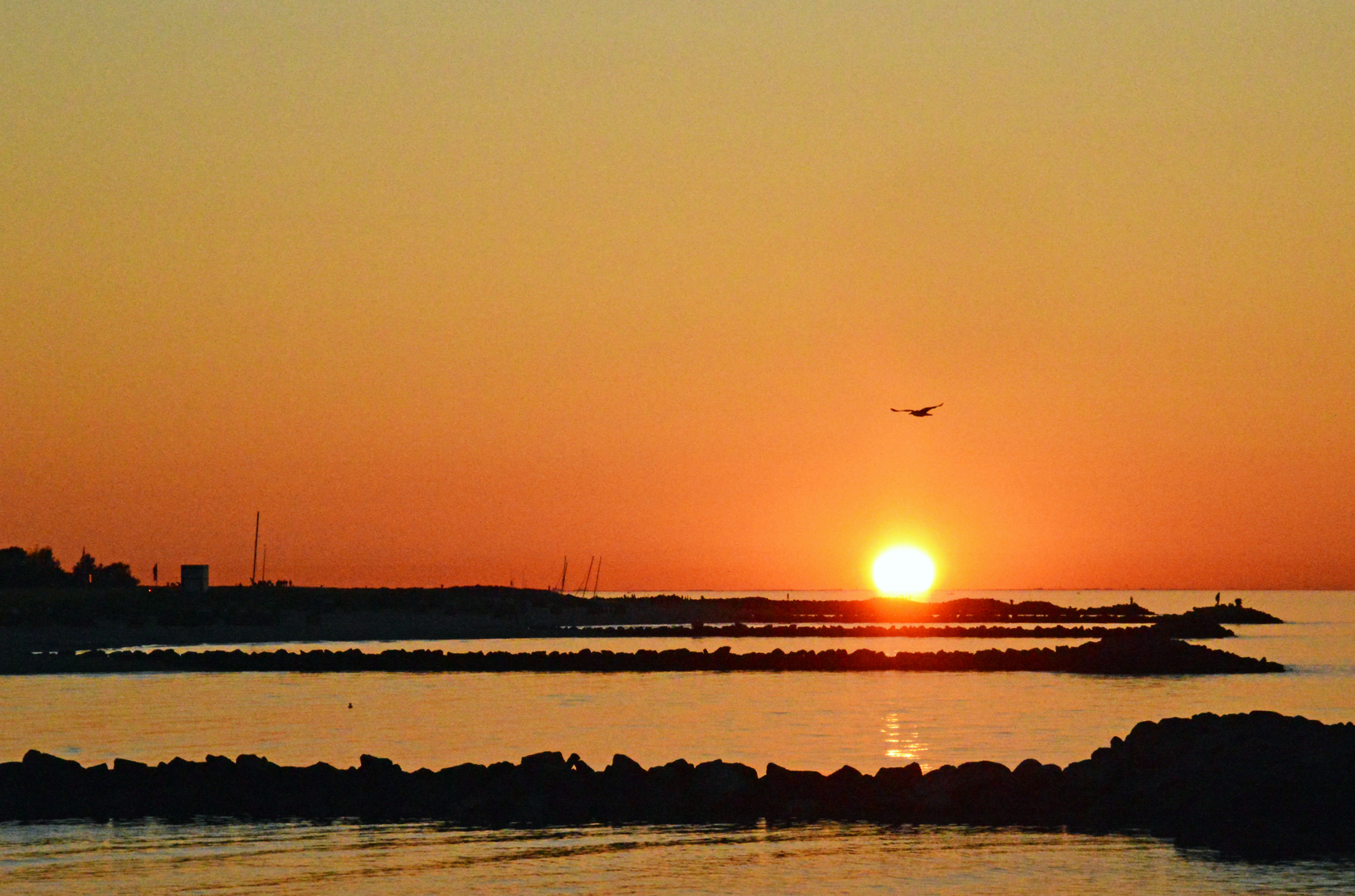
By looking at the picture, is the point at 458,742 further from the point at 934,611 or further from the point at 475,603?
the point at 934,611

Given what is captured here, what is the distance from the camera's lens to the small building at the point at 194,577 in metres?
110

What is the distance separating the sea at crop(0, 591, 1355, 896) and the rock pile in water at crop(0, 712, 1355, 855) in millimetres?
979

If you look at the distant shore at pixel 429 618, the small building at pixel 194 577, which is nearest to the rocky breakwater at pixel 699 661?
the distant shore at pixel 429 618

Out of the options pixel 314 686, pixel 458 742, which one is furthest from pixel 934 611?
pixel 458 742

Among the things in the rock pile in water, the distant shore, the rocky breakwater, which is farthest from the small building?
the rock pile in water

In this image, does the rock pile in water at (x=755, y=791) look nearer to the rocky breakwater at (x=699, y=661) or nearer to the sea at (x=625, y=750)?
the sea at (x=625, y=750)

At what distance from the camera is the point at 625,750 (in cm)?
3453

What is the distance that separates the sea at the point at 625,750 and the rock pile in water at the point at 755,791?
3.21 ft

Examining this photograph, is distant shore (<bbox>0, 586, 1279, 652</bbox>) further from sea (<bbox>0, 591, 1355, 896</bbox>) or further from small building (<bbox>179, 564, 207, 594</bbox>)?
sea (<bbox>0, 591, 1355, 896</bbox>)

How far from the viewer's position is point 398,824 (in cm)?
2464

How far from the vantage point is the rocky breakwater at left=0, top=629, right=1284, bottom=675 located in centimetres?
6531

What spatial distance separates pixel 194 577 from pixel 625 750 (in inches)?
3234

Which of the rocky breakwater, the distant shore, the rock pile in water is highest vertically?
the distant shore

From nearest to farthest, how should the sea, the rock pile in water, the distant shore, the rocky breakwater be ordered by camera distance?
the sea
the rock pile in water
the rocky breakwater
the distant shore
